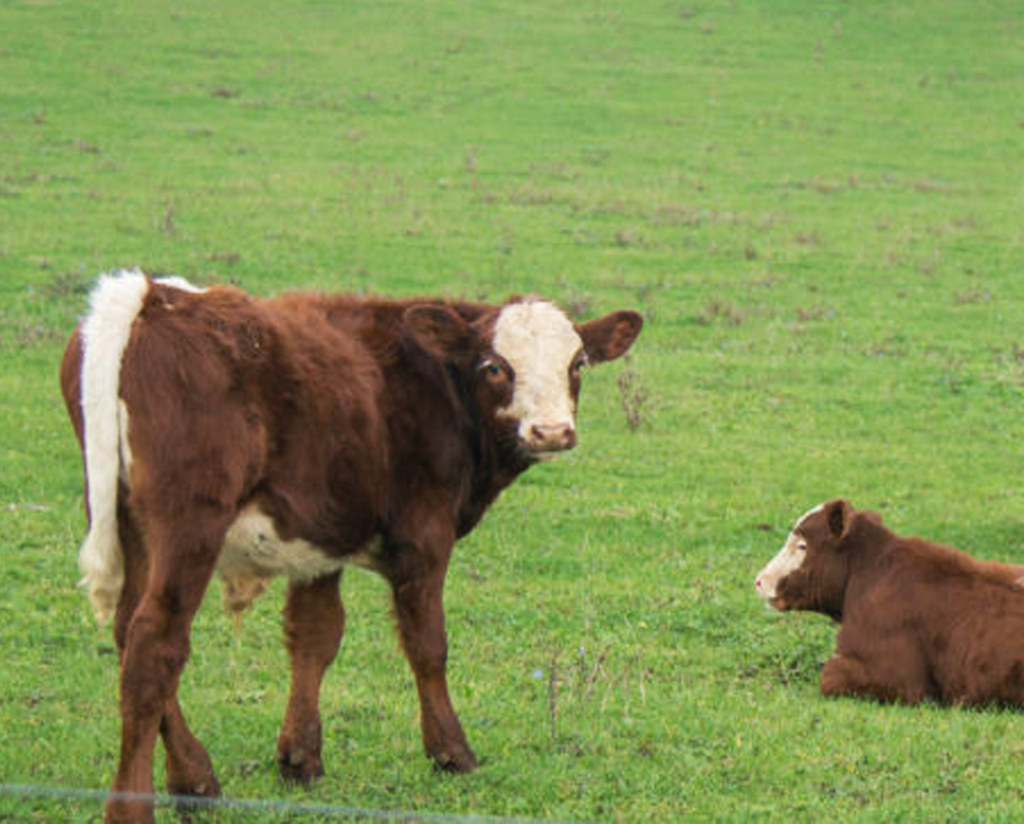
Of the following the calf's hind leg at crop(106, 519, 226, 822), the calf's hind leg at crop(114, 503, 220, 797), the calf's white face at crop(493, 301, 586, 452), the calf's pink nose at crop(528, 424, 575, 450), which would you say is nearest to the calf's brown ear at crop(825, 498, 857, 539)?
the calf's white face at crop(493, 301, 586, 452)

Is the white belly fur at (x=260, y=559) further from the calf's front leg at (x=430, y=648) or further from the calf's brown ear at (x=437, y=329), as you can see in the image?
the calf's brown ear at (x=437, y=329)

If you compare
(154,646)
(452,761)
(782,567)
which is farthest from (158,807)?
(782,567)

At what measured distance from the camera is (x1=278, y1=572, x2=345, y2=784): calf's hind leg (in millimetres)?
7344

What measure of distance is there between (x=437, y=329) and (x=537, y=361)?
46 centimetres

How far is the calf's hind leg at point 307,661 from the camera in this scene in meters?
7.34

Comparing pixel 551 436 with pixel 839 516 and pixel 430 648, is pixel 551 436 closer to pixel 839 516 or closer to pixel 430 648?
pixel 430 648

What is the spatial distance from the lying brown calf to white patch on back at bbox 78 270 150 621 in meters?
4.44

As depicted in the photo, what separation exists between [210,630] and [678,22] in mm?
34263

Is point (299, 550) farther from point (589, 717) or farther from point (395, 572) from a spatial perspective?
point (589, 717)

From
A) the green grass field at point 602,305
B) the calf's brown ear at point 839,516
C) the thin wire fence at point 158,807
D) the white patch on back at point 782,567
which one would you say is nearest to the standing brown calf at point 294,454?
the thin wire fence at point 158,807

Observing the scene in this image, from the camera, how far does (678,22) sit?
41.9 m

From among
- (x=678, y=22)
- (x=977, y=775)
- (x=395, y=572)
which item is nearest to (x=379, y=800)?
(x=395, y=572)

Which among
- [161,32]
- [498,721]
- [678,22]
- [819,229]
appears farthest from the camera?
[678,22]

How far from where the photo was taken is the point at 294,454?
6.71 meters
